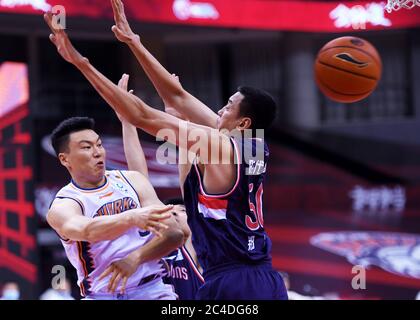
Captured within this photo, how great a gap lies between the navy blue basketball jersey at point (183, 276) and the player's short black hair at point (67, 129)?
36.6 inches

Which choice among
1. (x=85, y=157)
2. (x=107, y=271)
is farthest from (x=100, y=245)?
(x=85, y=157)

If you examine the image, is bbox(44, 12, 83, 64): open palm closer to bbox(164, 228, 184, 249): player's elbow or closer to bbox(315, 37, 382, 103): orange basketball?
bbox(164, 228, 184, 249): player's elbow

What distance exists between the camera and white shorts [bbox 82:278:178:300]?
385 cm

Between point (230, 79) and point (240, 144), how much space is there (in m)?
10.7

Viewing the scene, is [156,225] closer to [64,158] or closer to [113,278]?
[113,278]

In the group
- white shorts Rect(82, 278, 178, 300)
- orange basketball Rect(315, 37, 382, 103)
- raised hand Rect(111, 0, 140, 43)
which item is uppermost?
raised hand Rect(111, 0, 140, 43)

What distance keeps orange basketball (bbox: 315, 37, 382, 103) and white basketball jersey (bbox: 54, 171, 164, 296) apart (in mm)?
1588

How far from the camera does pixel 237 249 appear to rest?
3.52m

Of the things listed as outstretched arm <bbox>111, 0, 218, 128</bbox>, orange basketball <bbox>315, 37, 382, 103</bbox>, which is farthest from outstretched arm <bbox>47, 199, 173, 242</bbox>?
orange basketball <bbox>315, 37, 382, 103</bbox>

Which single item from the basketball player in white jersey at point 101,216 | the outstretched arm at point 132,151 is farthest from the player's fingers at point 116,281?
the outstretched arm at point 132,151

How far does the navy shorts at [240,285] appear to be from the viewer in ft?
11.5

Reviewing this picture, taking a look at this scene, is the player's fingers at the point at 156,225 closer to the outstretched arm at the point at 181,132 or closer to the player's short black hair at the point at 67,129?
the outstretched arm at the point at 181,132

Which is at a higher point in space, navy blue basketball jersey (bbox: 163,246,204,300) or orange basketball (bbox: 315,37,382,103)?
orange basketball (bbox: 315,37,382,103)
